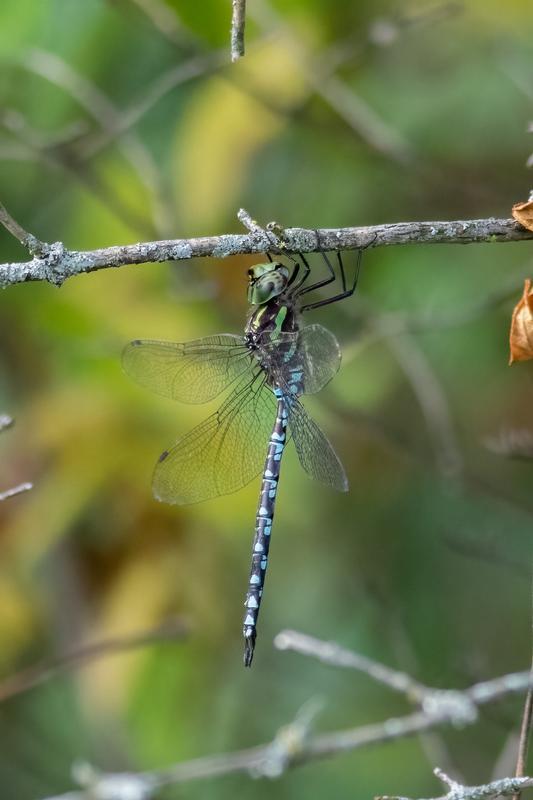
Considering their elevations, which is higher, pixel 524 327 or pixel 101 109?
pixel 101 109

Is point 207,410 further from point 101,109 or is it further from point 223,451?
point 101,109

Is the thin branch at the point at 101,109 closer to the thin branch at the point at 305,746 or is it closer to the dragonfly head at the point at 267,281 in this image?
the dragonfly head at the point at 267,281

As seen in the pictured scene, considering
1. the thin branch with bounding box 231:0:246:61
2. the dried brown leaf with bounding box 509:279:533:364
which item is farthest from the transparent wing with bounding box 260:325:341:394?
the thin branch with bounding box 231:0:246:61

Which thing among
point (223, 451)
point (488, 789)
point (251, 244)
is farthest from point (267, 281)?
point (488, 789)

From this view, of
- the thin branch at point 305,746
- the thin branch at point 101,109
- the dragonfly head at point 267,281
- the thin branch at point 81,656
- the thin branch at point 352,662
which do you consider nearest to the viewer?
the thin branch at point 352,662

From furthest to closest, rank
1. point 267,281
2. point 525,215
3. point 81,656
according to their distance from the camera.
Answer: point 81,656
point 267,281
point 525,215

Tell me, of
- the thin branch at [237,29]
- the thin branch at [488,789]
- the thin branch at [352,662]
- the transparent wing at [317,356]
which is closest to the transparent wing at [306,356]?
the transparent wing at [317,356]

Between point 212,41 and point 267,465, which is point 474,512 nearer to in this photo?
point 267,465
